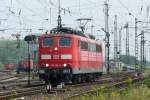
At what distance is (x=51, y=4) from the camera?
43.2m

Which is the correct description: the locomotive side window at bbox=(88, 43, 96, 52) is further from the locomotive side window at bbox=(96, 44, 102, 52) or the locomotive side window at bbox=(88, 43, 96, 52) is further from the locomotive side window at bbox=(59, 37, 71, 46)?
the locomotive side window at bbox=(59, 37, 71, 46)

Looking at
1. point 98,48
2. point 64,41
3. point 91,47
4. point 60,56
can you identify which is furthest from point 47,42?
point 98,48

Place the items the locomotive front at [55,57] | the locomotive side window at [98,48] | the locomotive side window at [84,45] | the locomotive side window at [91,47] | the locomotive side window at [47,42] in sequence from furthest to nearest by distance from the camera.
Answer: the locomotive side window at [98,48] → the locomotive side window at [91,47] → the locomotive side window at [84,45] → the locomotive side window at [47,42] → the locomotive front at [55,57]

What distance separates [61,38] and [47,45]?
96cm

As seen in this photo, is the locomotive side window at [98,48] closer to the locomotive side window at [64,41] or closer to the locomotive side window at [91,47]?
the locomotive side window at [91,47]

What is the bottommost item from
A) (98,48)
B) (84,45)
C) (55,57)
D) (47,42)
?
(55,57)

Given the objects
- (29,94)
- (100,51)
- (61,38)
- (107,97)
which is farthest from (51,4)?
(107,97)

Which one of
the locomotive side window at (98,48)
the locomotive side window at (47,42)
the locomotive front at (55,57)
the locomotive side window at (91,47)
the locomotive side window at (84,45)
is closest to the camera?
the locomotive front at (55,57)

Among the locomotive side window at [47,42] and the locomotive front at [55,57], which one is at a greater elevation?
the locomotive side window at [47,42]

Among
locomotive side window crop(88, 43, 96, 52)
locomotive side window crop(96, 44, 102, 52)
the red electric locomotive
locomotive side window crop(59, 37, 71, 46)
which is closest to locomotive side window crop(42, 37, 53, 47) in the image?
the red electric locomotive

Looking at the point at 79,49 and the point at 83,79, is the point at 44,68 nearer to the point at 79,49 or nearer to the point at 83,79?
the point at 79,49

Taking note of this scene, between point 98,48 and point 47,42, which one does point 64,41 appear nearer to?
point 47,42

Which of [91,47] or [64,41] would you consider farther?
[91,47]

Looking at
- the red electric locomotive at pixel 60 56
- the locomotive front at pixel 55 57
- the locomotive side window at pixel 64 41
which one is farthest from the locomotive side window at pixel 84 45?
the locomotive front at pixel 55 57
